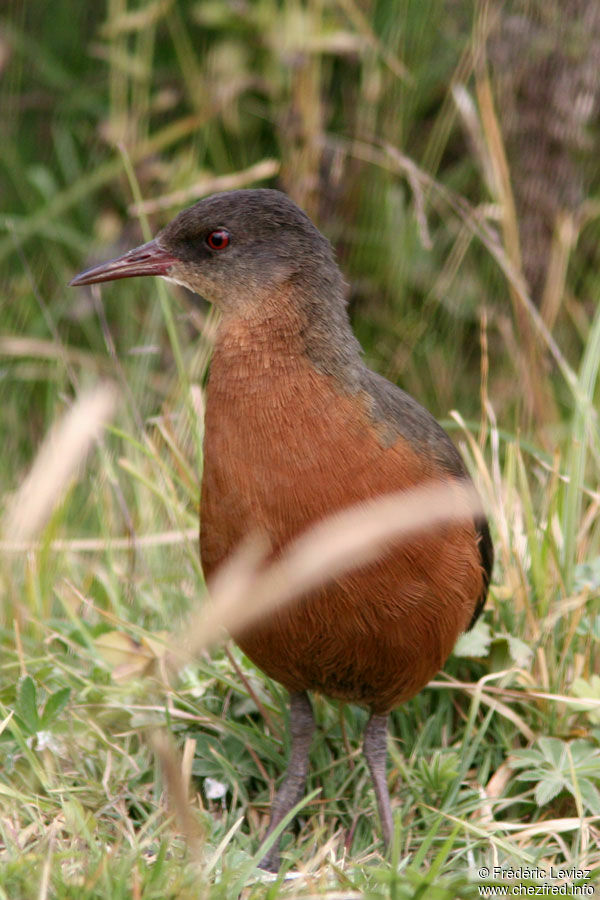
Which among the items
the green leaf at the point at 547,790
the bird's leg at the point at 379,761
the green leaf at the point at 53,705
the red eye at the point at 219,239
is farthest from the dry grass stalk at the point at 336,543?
the red eye at the point at 219,239

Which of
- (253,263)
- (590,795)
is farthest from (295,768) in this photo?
(253,263)

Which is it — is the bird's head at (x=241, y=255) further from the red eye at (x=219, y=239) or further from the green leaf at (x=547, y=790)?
the green leaf at (x=547, y=790)

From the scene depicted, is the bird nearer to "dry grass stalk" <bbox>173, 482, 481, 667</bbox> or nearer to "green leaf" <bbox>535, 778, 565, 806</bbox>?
"dry grass stalk" <bbox>173, 482, 481, 667</bbox>

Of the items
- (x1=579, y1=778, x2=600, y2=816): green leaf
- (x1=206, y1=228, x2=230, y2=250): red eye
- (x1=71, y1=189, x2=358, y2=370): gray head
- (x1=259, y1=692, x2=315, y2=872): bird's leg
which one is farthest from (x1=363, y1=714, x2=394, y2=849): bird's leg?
(x1=206, y1=228, x2=230, y2=250): red eye

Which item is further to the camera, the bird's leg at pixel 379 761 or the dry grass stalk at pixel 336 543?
the bird's leg at pixel 379 761

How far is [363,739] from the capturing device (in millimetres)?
3416

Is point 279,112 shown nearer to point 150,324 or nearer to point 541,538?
point 150,324

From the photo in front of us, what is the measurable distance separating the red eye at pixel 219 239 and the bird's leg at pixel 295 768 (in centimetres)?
128

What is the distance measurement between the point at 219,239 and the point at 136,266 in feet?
0.86

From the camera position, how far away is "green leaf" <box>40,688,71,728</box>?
3219 mm

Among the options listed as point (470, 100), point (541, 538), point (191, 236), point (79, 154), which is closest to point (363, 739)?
point (541, 538)

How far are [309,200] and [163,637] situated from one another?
2.70 meters

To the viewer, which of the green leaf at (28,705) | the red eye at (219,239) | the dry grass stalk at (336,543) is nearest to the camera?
the dry grass stalk at (336,543)

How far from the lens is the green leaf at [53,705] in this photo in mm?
3219
